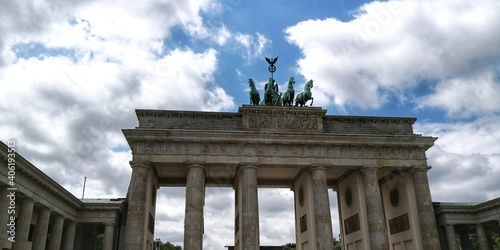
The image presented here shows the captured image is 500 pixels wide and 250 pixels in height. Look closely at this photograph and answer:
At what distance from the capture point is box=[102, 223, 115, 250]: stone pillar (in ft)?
98.7

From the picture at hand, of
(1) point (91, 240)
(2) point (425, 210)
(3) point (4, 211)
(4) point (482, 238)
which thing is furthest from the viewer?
(1) point (91, 240)

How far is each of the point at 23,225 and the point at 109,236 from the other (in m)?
8.69

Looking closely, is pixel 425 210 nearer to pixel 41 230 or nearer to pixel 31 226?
pixel 41 230

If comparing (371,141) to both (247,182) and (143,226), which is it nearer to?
(247,182)

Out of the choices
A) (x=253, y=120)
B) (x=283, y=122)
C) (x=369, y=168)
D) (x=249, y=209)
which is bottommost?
(x=249, y=209)

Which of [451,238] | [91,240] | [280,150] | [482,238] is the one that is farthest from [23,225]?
[482,238]

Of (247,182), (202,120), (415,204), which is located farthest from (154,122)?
(415,204)

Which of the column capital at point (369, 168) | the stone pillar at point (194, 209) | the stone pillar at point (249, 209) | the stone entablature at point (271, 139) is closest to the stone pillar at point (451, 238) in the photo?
the stone entablature at point (271, 139)

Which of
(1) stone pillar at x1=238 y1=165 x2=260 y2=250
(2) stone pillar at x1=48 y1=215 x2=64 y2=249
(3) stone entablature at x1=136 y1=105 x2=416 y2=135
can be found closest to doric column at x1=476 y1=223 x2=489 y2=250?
(3) stone entablature at x1=136 y1=105 x2=416 y2=135

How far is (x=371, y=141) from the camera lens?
30.8 metres

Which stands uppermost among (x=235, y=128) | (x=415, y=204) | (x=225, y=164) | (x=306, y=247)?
(x=235, y=128)

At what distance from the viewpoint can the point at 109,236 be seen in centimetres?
3033

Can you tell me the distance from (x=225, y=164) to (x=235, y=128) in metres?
3.13

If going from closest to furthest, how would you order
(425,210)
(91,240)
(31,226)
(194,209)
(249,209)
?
(31,226) → (194,209) → (249,209) → (425,210) → (91,240)
